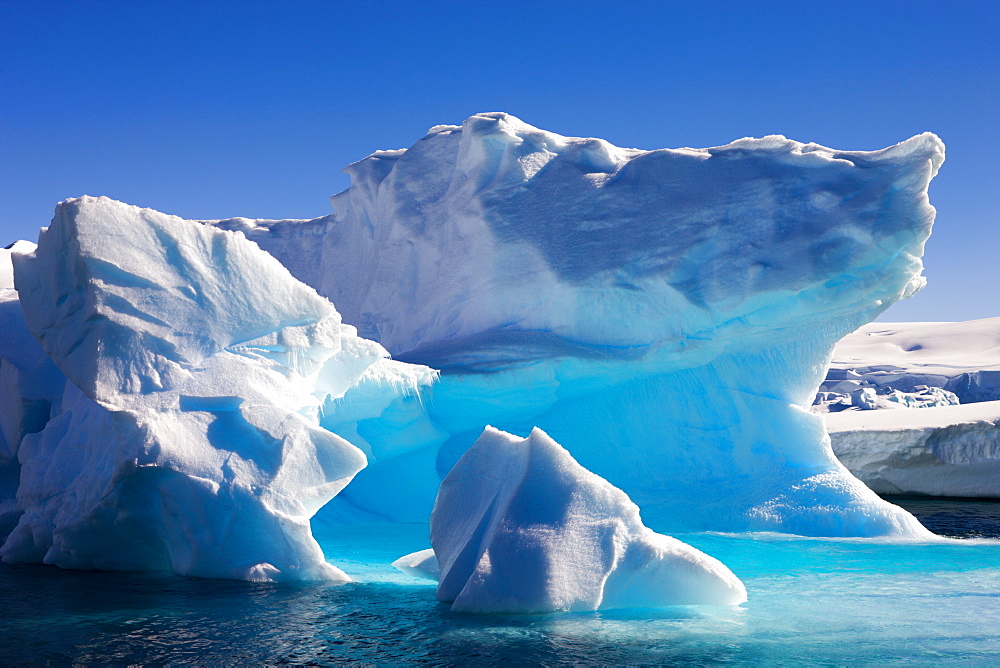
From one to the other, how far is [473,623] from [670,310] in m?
4.54

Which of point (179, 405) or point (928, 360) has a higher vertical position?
point (928, 360)

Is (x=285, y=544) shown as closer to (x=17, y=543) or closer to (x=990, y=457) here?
(x=17, y=543)

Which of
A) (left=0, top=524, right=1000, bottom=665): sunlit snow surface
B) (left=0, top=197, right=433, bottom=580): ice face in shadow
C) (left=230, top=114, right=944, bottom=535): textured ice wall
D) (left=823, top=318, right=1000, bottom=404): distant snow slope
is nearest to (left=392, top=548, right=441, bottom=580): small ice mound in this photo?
(left=0, top=524, right=1000, bottom=665): sunlit snow surface

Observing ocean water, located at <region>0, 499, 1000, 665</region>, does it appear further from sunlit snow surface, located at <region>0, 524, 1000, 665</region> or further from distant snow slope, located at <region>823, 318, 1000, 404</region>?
distant snow slope, located at <region>823, 318, 1000, 404</region>

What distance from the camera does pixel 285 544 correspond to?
19.0 ft

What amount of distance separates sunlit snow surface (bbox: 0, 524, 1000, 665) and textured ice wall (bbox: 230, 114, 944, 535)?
7.56 ft

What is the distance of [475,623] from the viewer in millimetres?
4617

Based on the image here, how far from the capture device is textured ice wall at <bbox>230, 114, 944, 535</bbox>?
26.4 ft

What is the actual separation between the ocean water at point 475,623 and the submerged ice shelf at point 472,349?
61 cm

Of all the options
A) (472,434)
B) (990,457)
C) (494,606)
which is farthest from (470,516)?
(990,457)

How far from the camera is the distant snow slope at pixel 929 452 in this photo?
11.6 meters

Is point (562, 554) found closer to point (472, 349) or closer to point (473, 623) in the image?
point (473, 623)

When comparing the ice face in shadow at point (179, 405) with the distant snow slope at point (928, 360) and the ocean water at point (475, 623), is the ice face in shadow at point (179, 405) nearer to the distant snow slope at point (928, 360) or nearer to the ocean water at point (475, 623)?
the ocean water at point (475, 623)

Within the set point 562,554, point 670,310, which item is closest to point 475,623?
point 562,554
